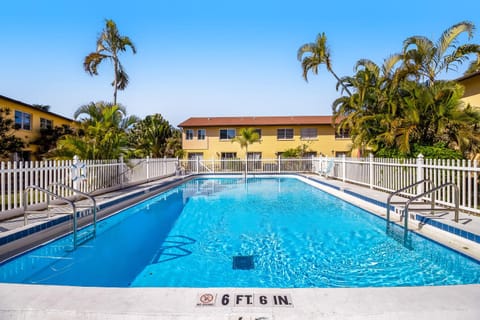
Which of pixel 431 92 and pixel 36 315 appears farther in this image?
pixel 431 92

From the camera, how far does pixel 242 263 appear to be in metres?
4.56

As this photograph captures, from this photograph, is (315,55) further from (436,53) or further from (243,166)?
(243,166)

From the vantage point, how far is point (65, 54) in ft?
45.8

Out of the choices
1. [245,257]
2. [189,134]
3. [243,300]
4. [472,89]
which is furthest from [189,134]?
[243,300]

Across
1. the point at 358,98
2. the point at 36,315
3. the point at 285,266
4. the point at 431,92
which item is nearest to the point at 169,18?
the point at 358,98

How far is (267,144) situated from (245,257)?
25.2m

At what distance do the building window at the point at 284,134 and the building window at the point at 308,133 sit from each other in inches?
42.0

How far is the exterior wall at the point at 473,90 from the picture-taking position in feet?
43.8

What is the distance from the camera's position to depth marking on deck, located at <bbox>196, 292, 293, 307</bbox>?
2.54 meters

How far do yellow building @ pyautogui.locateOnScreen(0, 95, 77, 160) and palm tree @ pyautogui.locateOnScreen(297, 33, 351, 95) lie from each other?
565 inches

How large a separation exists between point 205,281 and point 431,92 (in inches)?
382

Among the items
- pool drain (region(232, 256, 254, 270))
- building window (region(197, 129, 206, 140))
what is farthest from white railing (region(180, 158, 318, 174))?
pool drain (region(232, 256, 254, 270))

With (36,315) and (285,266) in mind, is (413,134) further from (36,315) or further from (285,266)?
(36,315)

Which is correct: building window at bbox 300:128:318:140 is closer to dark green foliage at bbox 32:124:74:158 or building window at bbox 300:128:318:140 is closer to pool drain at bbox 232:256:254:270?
dark green foliage at bbox 32:124:74:158
